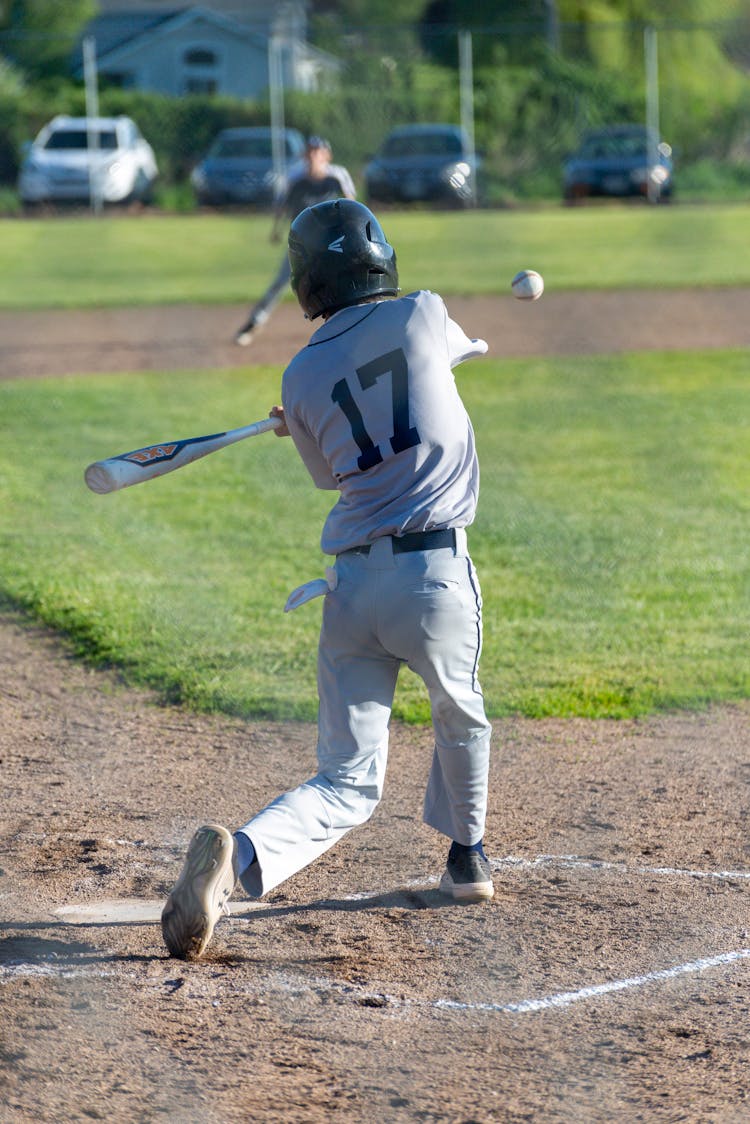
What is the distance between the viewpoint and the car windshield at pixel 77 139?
26.2 metres

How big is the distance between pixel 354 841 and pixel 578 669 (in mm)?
1789

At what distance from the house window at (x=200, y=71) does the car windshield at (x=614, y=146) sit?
7274mm

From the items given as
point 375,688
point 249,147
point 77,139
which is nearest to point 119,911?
point 375,688

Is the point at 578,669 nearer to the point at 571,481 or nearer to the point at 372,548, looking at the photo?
the point at 372,548

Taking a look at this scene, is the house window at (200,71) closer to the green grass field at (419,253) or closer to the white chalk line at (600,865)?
the green grass field at (419,253)

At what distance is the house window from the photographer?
1065 inches

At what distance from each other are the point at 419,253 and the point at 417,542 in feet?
60.9

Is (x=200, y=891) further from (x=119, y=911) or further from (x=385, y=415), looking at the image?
(x=385, y=415)

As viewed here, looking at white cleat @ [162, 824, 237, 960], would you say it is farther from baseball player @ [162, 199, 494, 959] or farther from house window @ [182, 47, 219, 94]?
house window @ [182, 47, 219, 94]

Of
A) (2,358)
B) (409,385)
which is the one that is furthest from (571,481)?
(2,358)

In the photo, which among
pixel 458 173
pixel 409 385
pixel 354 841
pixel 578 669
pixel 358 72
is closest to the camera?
pixel 409 385

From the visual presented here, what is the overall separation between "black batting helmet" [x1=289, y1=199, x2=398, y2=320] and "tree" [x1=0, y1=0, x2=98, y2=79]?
22440mm

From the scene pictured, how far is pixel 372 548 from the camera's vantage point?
10.3 feet

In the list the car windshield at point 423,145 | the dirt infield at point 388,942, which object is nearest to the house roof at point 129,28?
the car windshield at point 423,145
